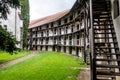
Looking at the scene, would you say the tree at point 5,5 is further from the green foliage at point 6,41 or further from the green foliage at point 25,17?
the green foliage at point 25,17

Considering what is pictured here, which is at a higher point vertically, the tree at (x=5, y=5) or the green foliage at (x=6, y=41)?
the tree at (x=5, y=5)

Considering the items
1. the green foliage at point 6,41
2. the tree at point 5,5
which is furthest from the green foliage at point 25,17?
the tree at point 5,5

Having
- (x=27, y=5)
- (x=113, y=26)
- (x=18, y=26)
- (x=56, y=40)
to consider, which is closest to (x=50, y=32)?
(x=56, y=40)

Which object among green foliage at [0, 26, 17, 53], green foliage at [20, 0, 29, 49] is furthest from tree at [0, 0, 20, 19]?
green foliage at [20, 0, 29, 49]

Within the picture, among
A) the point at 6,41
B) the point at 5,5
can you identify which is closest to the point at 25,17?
the point at 5,5

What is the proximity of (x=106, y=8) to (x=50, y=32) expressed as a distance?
159 feet

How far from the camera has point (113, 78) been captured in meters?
15.1

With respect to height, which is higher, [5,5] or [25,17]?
[25,17]

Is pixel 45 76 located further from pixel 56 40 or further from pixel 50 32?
pixel 50 32

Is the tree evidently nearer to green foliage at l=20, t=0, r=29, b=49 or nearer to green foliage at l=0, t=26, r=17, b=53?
green foliage at l=0, t=26, r=17, b=53

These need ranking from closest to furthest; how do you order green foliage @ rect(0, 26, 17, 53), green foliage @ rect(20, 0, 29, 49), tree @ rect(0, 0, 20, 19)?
green foliage @ rect(0, 26, 17, 53), tree @ rect(0, 0, 20, 19), green foliage @ rect(20, 0, 29, 49)

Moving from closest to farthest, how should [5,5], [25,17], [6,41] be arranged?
[6,41]
[5,5]
[25,17]

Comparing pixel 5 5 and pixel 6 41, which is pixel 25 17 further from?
pixel 6 41

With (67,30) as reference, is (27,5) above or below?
above
